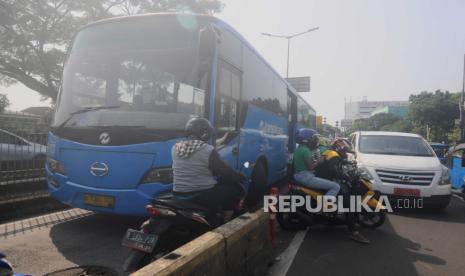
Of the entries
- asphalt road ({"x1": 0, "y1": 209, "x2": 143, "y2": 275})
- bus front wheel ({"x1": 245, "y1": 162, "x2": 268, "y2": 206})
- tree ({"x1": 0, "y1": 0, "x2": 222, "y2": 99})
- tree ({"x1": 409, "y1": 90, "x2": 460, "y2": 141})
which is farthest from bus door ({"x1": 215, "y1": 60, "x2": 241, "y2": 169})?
tree ({"x1": 409, "y1": 90, "x2": 460, "y2": 141})

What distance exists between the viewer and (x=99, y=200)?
503cm

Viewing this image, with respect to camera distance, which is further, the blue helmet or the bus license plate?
the blue helmet

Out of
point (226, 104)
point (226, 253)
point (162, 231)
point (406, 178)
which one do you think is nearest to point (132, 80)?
point (226, 104)

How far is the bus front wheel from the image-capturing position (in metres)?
7.67

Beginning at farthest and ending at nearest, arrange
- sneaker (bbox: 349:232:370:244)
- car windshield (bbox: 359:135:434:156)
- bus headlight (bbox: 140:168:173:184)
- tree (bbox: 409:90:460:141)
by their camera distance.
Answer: tree (bbox: 409:90:460:141)
car windshield (bbox: 359:135:434:156)
sneaker (bbox: 349:232:370:244)
bus headlight (bbox: 140:168:173:184)

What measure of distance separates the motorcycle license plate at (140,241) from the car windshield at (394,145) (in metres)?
6.91

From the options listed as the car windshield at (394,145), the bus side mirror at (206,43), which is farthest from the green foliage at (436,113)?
Answer: the bus side mirror at (206,43)

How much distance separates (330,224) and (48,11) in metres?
20.5

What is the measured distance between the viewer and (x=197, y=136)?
13.4ft

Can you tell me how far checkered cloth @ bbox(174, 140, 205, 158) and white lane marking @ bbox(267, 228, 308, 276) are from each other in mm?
1645

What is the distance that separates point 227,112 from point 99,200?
7.49 feet

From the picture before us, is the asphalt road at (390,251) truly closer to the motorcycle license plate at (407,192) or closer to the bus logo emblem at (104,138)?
the motorcycle license plate at (407,192)

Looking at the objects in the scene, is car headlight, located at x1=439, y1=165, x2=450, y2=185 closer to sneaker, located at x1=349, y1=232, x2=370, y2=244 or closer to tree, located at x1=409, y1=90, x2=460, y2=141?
sneaker, located at x1=349, y1=232, x2=370, y2=244

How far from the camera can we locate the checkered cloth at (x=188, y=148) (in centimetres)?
399
